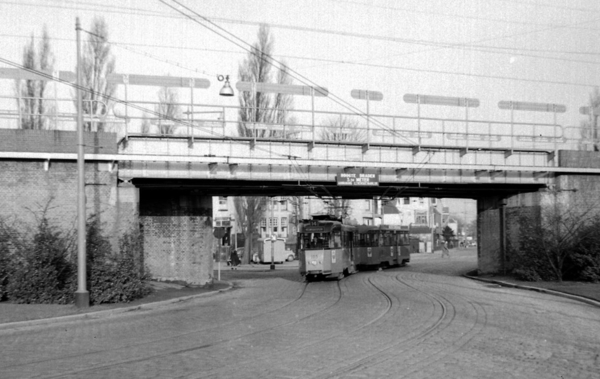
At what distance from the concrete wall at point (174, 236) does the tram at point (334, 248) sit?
207 inches

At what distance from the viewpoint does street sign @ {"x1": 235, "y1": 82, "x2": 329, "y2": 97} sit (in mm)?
29172

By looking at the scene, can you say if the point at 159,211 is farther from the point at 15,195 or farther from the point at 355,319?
the point at 355,319

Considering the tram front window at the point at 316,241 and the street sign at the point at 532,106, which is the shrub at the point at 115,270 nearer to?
the tram front window at the point at 316,241

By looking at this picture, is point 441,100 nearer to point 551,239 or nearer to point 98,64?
point 551,239

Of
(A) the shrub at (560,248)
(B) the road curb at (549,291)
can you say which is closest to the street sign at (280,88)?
(A) the shrub at (560,248)

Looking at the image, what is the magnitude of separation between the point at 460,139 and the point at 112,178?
53.5 ft

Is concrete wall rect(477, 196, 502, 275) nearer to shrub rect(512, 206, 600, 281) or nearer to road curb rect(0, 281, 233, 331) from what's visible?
shrub rect(512, 206, 600, 281)

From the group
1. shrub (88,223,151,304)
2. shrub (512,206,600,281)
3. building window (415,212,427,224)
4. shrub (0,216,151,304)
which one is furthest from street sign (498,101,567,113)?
building window (415,212,427,224)

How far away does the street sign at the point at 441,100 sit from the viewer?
31906 mm

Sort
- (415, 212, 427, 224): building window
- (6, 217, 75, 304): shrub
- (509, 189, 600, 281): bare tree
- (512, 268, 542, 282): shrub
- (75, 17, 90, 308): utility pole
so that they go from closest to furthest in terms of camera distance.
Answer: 1. (75, 17, 90, 308): utility pole
2. (6, 217, 75, 304): shrub
3. (509, 189, 600, 281): bare tree
4. (512, 268, 542, 282): shrub
5. (415, 212, 427, 224): building window

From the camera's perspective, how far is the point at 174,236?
1271 inches

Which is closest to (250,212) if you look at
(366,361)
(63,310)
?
(63,310)

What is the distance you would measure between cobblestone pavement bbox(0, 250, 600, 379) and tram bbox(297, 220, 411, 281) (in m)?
Result: 11.9

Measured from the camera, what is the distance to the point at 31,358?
11703mm
